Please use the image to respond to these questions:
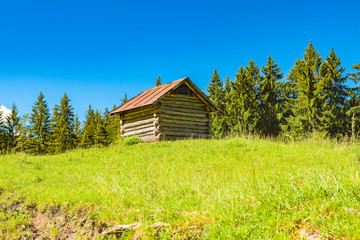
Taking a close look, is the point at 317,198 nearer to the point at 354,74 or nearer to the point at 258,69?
the point at 354,74

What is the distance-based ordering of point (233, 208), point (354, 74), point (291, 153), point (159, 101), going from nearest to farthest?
point (233, 208), point (291, 153), point (159, 101), point (354, 74)

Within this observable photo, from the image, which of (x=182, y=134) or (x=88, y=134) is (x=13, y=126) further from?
(x=182, y=134)

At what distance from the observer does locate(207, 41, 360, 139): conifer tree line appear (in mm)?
29503

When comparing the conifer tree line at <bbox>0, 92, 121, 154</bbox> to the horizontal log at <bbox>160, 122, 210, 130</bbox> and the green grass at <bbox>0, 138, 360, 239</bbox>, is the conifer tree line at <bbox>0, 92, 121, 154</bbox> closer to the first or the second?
the horizontal log at <bbox>160, 122, 210, 130</bbox>

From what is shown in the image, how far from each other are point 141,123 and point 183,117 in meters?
3.09

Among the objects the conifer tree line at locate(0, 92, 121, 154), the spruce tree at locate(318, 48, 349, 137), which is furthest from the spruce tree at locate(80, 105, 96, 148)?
the spruce tree at locate(318, 48, 349, 137)

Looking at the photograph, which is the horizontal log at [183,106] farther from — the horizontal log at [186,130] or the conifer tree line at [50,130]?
the conifer tree line at [50,130]

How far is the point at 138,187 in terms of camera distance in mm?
6277

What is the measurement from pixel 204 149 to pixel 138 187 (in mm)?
8116

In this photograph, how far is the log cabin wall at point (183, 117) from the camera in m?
19.9

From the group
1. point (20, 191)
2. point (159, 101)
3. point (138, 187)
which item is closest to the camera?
point (138, 187)

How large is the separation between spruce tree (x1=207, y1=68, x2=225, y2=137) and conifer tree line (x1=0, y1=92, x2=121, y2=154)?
525 inches

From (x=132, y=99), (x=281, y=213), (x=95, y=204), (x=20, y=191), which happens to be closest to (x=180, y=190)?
(x=95, y=204)

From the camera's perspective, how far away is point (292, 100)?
3403 centimetres
